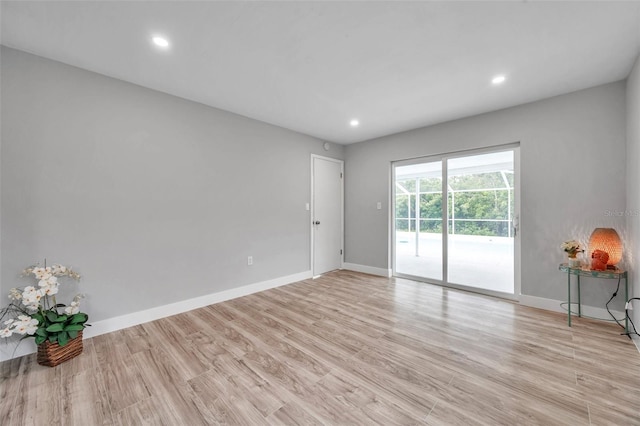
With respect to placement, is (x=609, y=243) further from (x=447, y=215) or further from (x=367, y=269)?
(x=367, y=269)

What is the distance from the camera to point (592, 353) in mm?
2072

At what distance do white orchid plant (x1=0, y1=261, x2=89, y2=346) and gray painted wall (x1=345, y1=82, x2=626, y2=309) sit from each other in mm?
4784

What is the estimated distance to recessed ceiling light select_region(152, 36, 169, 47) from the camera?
77.4 inches

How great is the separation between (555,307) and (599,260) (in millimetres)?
781

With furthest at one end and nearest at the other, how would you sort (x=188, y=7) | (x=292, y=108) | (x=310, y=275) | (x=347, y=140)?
(x=347, y=140) → (x=310, y=275) → (x=292, y=108) → (x=188, y=7)

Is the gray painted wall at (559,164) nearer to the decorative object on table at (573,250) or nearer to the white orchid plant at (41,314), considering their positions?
the decorative object on table at (573,250)

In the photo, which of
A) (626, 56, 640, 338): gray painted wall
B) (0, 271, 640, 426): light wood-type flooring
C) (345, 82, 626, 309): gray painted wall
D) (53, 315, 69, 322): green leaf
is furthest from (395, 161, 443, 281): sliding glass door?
(53, 315, 69, 322): green leaf

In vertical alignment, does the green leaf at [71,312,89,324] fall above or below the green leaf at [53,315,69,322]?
below

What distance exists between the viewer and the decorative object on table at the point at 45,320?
1.90 m

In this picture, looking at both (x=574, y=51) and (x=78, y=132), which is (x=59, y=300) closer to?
(x=78, y=132)

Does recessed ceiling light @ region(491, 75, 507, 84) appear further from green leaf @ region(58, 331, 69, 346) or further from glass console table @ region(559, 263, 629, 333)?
green leaf @ region(58, 331, 69, 346)

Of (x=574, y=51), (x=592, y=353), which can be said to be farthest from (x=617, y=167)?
(x=592, y=353)

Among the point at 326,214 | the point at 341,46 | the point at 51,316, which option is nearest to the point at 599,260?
the point at 341,46

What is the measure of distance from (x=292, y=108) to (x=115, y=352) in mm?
3201
